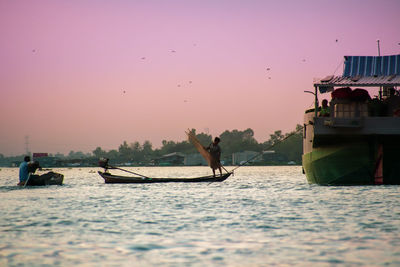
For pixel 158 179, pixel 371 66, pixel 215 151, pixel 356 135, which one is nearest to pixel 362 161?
pixel 356 135

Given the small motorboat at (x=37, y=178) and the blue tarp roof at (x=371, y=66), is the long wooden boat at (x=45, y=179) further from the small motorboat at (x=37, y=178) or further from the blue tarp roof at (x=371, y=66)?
the blue tarp roof at (x=371, y=66)

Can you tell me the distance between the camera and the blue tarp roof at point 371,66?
36597 millimetres

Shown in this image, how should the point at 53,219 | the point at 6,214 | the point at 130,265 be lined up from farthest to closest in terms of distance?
the point at 6,214
the point at 53,219
the point at 130,265

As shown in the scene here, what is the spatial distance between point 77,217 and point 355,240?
9662mm

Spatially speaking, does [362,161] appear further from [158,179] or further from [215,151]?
[158,179]

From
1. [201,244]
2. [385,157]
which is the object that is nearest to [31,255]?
[201,244]

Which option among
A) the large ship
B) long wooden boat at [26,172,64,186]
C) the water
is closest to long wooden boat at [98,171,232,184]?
long wooden boat at [26,172,64,186]

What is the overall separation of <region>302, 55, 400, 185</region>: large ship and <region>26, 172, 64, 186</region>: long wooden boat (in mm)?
19033

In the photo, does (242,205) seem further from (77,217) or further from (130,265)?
(130,265)

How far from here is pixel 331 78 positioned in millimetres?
34062

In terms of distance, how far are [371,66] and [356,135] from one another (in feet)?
29.4

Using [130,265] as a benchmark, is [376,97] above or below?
above

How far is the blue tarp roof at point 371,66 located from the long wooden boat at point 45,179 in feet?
73.3

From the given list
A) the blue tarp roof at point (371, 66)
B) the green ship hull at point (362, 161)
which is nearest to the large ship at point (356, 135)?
the green ship hull at point (362, 161)
